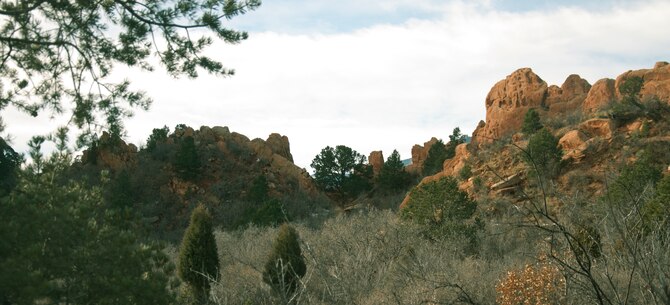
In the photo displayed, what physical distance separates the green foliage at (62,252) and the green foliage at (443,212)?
15061 millimetres

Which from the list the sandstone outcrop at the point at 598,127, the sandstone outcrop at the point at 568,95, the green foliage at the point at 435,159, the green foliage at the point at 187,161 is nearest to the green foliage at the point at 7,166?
the sandstone outcrop at the point at 598,127

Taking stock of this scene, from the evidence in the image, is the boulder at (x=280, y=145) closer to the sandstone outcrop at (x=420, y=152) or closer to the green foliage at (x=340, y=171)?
the green foliage at (x=340, y=171)

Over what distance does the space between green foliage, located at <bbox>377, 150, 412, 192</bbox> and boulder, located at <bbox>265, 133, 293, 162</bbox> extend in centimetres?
795

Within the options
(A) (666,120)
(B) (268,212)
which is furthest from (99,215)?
(A) (666,120)

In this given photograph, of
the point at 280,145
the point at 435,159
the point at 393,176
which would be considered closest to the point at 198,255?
the point at 393,176

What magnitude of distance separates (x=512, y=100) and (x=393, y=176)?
30.7 feet

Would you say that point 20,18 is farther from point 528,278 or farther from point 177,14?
point 528,278

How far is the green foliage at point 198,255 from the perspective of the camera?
1595 centimetres

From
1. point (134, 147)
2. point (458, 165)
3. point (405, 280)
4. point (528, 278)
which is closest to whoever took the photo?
point (528, 278)

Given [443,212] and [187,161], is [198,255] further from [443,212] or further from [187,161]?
[187,161]

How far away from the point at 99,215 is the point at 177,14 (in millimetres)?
2601

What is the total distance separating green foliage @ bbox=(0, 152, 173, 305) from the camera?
584cm

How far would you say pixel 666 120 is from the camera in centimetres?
3169

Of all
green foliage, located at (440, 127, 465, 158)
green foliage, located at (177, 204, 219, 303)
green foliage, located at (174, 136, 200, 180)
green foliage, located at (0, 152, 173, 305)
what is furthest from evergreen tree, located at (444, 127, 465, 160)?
green foliage, located at (0, 152, 173, 305)
